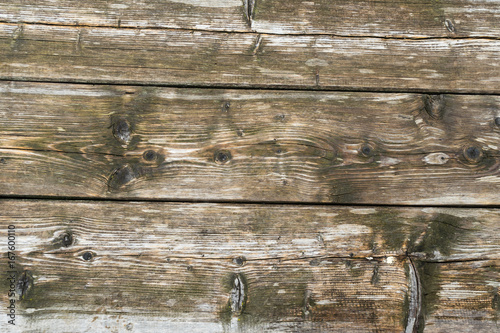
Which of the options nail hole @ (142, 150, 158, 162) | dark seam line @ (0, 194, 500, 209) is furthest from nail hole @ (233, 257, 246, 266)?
nail hole @ (142, 150, 158, 162)

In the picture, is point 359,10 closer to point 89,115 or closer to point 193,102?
point 193,102

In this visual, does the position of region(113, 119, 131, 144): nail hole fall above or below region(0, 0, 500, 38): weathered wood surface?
below

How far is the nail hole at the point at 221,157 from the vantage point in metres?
1.35

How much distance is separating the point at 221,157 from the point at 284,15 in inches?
26.4

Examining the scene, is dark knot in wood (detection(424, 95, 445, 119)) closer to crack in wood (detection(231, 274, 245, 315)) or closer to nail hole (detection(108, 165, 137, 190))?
crack in wood (detection(231, 274, 245, 315))

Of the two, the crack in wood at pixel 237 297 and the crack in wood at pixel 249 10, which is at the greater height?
the crack in wood at pixel 249 10

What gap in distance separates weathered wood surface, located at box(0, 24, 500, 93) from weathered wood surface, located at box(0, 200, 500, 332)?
1.70 ft

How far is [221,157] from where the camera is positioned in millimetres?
1349

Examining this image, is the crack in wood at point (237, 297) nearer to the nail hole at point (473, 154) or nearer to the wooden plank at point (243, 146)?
the wooden plank at point (243, 146)

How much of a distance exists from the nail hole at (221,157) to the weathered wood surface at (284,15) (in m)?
0.53

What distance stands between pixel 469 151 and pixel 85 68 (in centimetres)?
158

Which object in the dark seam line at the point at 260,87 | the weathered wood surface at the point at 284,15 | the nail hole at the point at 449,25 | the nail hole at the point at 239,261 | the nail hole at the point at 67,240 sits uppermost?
the weathered wood surface at the point at 284,15

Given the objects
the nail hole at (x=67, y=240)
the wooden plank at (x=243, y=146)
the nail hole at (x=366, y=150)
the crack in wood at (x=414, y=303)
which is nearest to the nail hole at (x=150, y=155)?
the wooden plank at (x=243, y=146)

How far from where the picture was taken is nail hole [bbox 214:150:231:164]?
1.35 metres
